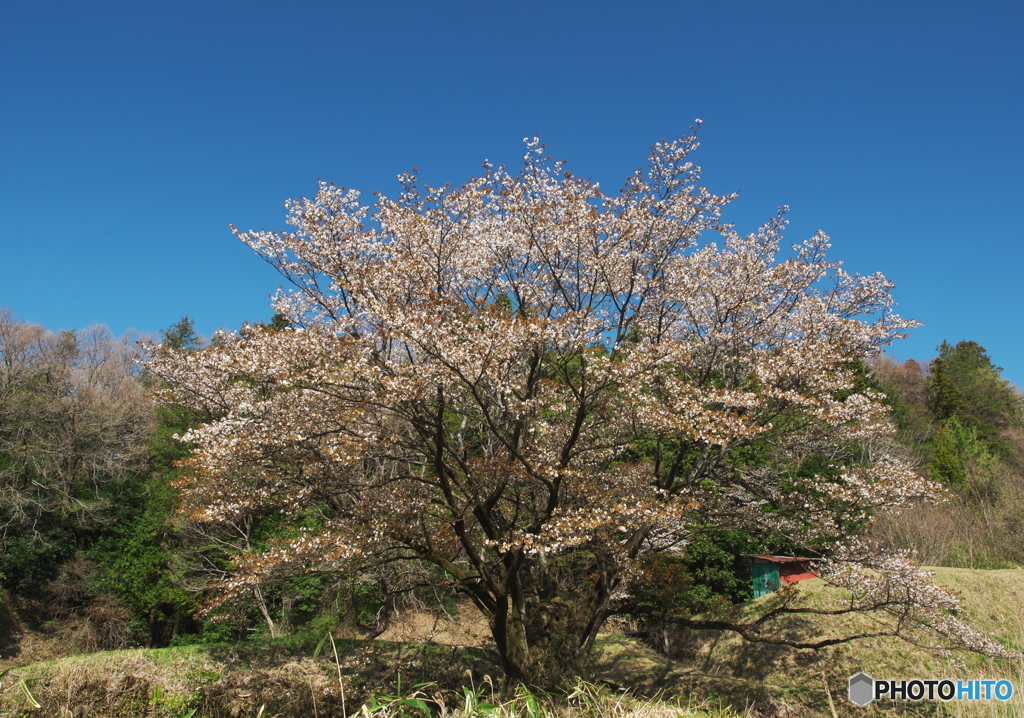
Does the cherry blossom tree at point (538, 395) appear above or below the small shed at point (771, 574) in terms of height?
above

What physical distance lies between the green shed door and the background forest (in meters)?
0.28

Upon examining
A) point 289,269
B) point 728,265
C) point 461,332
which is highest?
point 728,265

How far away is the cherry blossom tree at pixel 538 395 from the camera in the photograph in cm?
792

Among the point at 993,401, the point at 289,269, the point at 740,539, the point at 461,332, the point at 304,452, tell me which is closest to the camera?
the point at 461,332

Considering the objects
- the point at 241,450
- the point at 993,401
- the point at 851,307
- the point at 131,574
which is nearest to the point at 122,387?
the point at 131,574

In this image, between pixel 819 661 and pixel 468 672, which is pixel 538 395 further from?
pixel 819 661

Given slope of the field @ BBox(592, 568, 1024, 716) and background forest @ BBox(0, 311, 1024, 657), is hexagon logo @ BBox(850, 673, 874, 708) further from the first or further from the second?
background forest @ BBox(0, 311, 1024, 657)

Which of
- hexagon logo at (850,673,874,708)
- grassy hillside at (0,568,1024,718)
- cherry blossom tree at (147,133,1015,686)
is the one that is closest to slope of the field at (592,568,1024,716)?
grassy hillside at (0,568,1024,718)

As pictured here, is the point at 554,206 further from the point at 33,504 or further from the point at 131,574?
the point at 33,504

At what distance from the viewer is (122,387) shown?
93.0ft

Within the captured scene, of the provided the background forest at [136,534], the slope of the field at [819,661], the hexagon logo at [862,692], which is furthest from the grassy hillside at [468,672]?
the background forest at [136,534]

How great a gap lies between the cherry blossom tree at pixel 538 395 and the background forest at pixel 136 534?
7.22m

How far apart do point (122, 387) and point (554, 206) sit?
1082 inches

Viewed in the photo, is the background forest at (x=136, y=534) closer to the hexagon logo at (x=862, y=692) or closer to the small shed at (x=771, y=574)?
the small shed at (x=771, y=574)
